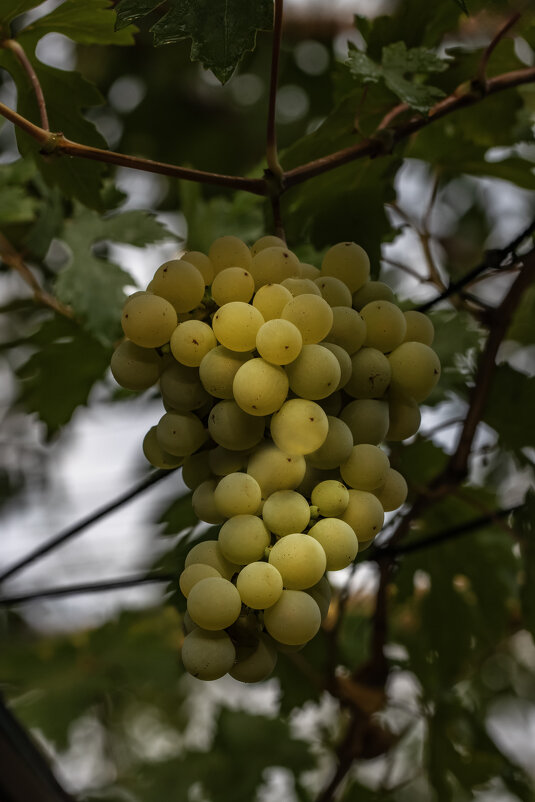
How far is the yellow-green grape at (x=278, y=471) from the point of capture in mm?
399

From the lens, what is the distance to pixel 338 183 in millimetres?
626

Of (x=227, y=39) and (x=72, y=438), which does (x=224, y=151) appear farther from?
(x=227, y=39)

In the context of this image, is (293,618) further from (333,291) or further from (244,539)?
(333,291)

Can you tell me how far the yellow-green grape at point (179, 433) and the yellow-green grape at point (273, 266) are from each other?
0.30ft

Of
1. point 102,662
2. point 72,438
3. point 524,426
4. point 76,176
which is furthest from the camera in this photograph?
point 72,438

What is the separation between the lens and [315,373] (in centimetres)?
40

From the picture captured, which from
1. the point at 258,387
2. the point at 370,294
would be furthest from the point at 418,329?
the point at 258,387

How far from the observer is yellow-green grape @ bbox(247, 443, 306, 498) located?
0.40 metres

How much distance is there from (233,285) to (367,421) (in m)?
0.11

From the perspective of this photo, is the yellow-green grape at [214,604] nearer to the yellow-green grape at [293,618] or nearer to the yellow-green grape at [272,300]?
the yellow-green grape at [293,618]

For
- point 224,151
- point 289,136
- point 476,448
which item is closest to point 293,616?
point 476,448

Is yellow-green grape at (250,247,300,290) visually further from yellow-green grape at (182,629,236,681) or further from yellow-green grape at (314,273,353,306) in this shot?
yellow-green grape at (182,629,236,681)

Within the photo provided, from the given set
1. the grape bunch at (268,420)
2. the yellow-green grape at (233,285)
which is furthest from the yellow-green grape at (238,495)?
the yellow-green grape at (233,285)

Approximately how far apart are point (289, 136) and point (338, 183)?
0.90m
